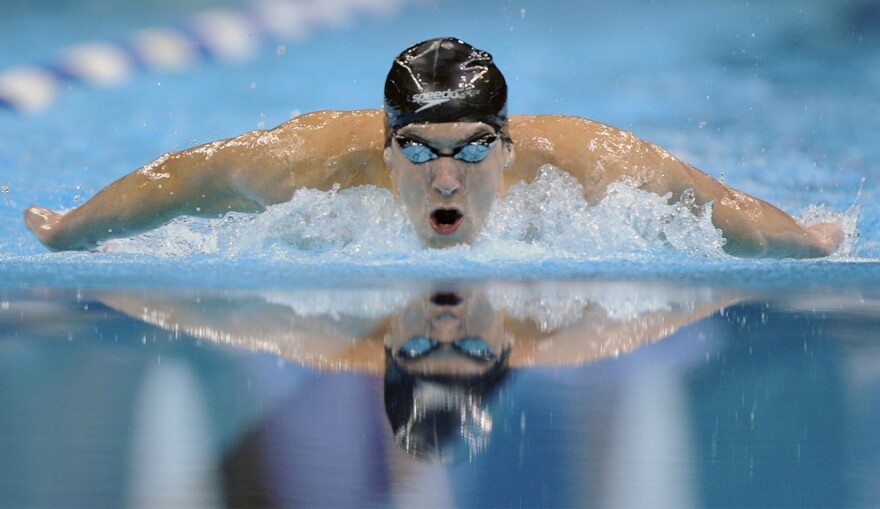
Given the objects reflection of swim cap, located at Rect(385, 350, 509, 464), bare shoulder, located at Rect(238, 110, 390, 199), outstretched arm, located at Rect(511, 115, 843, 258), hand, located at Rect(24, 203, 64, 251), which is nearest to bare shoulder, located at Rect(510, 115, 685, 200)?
outstretched arm, located at Rect(511, 115, 843, 258)

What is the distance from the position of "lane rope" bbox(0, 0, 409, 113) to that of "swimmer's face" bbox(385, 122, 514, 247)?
3592 mm

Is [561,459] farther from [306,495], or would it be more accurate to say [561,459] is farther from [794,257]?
[794,257]

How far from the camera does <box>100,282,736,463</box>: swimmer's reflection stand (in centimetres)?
79

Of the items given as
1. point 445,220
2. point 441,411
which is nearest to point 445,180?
point 445,220

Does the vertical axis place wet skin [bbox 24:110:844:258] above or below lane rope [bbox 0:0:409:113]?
below

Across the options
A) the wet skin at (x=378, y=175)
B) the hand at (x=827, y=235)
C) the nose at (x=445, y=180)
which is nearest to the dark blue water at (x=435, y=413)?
the nose at (x=445, y=180)

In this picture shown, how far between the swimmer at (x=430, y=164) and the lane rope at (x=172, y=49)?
10.6ft

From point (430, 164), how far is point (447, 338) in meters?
1.40

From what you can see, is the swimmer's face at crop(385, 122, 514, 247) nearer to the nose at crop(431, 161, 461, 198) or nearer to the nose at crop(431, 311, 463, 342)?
the nose at crop(431, 161, 461, 198)

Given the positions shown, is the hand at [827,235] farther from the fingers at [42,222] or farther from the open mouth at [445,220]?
the fingers at [42,222]

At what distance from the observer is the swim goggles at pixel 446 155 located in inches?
97.0

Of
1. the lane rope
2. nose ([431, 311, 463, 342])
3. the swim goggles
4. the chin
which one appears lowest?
nose ([431, 311, 463, 342])

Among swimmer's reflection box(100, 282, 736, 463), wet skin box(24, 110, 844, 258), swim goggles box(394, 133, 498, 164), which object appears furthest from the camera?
wet skin box(24, 110, 844, 258)

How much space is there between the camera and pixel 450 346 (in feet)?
3.52
